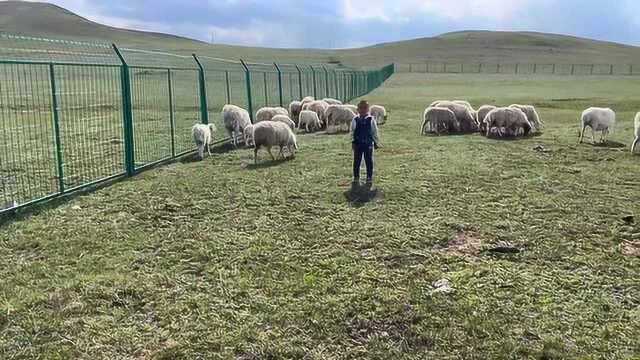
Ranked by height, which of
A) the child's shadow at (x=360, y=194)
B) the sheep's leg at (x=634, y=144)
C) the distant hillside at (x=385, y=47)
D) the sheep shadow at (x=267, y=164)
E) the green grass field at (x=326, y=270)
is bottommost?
the green grass field at (x=326, y=270)

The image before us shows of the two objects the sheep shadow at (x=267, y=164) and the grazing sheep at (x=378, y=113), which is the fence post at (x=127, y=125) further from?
the grazing sheep at (x=378, y=113)

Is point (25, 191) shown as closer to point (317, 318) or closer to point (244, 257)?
point (244, 257)

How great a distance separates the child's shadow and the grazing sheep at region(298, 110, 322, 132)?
27.3 feet

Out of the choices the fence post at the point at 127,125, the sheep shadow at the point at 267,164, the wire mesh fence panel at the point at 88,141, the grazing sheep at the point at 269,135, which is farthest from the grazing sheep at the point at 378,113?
the fence post at the point at 127,125

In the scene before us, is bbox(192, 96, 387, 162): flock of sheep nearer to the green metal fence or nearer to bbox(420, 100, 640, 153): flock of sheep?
the green metal fence

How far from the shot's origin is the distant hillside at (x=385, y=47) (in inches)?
4213

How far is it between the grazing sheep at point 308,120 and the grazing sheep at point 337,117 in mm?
387

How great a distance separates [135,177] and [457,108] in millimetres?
9689

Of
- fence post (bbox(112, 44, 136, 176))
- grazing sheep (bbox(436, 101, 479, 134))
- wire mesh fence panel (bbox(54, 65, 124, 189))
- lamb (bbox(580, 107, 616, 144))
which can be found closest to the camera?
wire mesh fence panel (bbox(54, 65, 124, 189))

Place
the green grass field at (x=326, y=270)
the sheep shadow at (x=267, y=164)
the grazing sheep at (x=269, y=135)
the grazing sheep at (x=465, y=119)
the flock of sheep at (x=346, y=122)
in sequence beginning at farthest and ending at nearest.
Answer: the grazing sheep at (x=465, y=119) < the flock of sheep at (x=346, y=122) < the grazing sheep at (x=269, y=135) < the sheep shadow at (x=267, y=164) < the green grass field at (x=326, y=270)

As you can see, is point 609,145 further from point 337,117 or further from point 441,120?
point 337,117

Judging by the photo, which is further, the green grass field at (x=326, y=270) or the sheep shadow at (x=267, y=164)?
the sheep shadow at (x=267, y=164)

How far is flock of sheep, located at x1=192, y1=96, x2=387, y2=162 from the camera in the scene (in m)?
11.5

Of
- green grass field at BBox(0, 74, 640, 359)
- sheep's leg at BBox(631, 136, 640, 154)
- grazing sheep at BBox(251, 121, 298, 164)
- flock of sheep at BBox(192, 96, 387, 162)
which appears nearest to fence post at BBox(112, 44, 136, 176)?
green grass field at BBox(0, 74, 640, 359)
